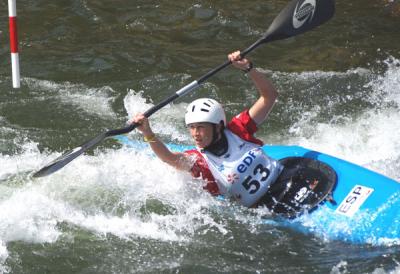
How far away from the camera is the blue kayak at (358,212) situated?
525 cm

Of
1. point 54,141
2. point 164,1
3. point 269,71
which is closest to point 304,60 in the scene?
point 269,71

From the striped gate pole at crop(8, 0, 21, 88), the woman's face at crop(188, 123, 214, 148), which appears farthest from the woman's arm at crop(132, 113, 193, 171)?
the striped gate pole at crop(8, 0, 21, 88)

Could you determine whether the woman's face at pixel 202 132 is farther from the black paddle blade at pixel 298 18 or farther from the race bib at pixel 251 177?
the black paddle blade at pixel 298 18

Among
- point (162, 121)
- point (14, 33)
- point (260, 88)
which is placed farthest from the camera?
point (162, 121)

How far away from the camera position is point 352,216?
5379 mm

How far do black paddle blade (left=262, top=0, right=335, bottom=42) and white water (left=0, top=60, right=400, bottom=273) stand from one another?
4.66ft

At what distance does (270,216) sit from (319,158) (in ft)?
2.53

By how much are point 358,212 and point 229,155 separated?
106 cm

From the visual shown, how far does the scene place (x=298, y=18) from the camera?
646cm

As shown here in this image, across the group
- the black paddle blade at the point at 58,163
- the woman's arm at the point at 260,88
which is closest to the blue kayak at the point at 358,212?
the woman's arm at the point at 260,88

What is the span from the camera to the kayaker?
5445 mm

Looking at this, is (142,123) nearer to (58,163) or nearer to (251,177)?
(58,163)

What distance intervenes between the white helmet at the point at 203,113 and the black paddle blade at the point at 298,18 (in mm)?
1178

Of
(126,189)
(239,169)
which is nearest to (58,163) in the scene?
(126,189)
